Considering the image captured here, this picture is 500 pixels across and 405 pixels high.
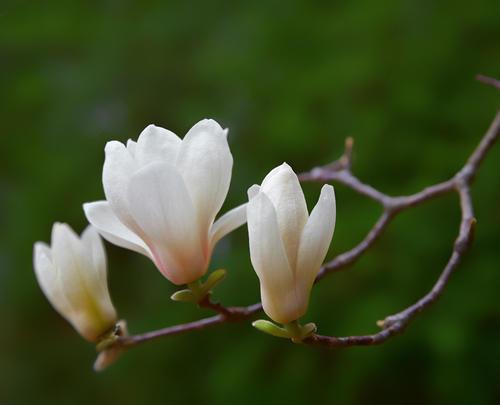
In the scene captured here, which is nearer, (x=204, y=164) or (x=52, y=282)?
(x=204, y=164)

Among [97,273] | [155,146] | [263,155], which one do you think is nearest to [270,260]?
[155,146]

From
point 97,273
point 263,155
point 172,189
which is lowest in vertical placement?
point 263,155

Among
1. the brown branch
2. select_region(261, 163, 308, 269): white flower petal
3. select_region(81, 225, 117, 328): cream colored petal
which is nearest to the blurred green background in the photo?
the brown branch

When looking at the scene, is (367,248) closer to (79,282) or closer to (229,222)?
(229,222)

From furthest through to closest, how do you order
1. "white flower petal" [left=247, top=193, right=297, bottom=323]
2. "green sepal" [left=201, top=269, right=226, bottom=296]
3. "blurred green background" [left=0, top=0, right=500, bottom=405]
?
"blurred green background" [left=0, top=0, right=500, bottom=405]
"green sepal" [left=201, top=269, right=226, bottom=296]
"white flower petal" [left=247, top=193, right=297, bottom=323]

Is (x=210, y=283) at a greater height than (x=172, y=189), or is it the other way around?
(x=172, y=189)

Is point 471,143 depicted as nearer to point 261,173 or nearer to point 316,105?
point 316,105

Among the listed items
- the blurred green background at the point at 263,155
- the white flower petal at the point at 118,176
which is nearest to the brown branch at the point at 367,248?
the white flower petal at the point at 118,176

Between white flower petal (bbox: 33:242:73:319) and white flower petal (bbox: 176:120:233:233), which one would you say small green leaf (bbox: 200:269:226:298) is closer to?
white flower petal (bbox: 176:120:233:233)
